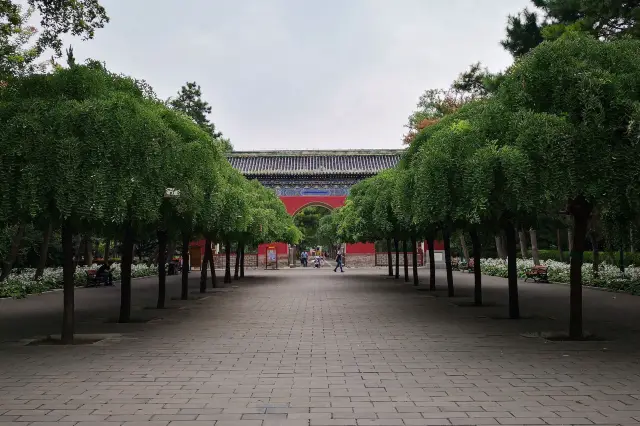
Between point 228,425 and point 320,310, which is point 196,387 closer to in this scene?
point 228,425

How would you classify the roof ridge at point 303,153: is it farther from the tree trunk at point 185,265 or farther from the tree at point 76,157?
the tree at point 76,157

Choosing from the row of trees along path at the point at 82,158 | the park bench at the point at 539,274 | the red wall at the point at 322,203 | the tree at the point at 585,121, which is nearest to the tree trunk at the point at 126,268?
the row of trees along path at the point at 82,158

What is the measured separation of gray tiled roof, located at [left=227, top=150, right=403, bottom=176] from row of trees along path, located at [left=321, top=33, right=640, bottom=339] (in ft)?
119

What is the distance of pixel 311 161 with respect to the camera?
47750 mm

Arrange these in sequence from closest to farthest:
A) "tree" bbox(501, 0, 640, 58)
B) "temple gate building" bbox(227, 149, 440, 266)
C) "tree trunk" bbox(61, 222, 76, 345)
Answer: "tree trunk" bbox(61, 222, 76, 345) → "tree" bbox(501, 0, 640, 58) → "temple gate building" bbox(227, 149, 440, 266)

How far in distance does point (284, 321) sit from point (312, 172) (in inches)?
1345

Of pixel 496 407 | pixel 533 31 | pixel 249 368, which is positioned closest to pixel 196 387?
pixel 249 368

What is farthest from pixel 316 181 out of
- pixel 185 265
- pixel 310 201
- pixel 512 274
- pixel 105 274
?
pixel 512 274

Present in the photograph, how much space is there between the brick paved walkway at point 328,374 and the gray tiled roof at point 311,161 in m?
34.2

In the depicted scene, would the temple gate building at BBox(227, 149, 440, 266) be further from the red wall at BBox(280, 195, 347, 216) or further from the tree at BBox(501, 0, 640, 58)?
the tree at BBox(501, 0, 640, 58)

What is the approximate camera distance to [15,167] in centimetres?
777

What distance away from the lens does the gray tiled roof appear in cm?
4612

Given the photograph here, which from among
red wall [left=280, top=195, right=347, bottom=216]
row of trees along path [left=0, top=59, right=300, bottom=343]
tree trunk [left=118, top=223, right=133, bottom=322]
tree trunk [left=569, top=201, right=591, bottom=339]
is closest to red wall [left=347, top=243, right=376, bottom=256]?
red wall [left=280, top=195, right=347, bottom=216]

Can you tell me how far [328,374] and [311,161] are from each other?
1634 inches
